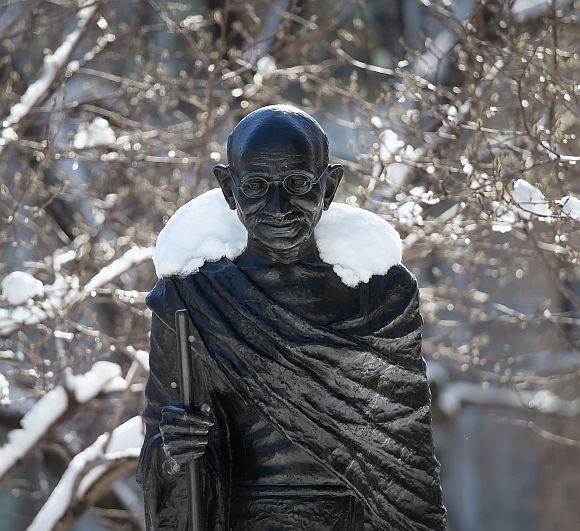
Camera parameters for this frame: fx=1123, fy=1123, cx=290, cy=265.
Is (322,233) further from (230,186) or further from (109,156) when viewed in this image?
(109,156)

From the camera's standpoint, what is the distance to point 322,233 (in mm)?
3539

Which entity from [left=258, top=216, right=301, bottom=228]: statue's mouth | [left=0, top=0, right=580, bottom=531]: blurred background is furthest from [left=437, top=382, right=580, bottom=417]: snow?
[left=258, top=216, right=301, bottom=228]: statue's mouth

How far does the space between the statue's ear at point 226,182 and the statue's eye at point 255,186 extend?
0.42 feet

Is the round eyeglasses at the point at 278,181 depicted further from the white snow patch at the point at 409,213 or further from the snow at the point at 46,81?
the snow at the point at 46,81

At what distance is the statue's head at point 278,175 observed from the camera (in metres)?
3.27

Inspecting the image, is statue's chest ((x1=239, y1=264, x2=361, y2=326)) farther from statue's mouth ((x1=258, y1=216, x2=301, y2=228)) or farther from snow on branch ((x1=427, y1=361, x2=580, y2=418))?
snow on branch ((x1=427, y1=361, x2=580, y2=418))

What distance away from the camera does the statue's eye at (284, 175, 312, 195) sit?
130 inches

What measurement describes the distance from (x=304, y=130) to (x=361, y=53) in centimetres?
996

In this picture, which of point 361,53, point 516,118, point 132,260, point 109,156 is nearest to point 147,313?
point 132,260

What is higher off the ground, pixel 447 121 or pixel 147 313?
pixel 447 121

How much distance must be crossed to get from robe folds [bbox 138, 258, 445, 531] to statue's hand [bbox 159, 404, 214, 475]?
0.16m

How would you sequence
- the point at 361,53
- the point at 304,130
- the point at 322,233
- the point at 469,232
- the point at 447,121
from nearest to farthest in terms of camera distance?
the point at 304,130 < the point at 322,233 < the point at 447,121 < the point at 469,232 < the point at 361,53

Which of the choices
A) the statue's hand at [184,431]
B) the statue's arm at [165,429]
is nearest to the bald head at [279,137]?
the statue's arm at [165,429]

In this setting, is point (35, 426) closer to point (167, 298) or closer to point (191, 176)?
point (191, 176)
